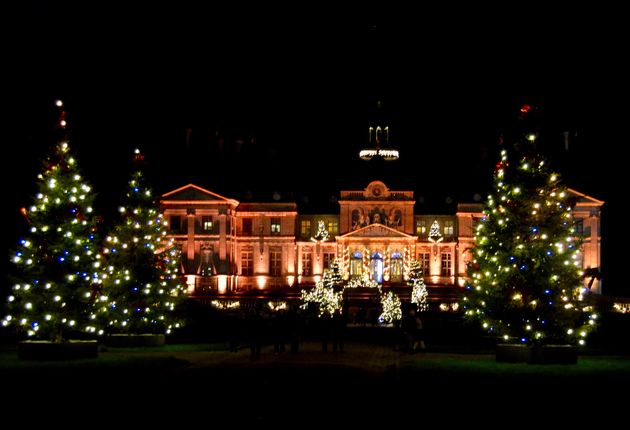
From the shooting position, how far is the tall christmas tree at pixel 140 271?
3528cm

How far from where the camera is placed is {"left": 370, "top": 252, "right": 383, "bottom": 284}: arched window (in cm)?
7731

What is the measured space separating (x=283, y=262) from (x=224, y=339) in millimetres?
40342

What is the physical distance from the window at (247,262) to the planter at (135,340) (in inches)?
1732

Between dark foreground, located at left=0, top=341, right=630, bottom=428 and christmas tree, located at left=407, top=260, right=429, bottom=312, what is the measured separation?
3336 centimetres

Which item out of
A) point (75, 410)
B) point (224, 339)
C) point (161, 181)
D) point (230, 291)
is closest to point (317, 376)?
point (75, 410)

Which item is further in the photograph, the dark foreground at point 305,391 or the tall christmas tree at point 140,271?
the tall christmas tree at point 140,271

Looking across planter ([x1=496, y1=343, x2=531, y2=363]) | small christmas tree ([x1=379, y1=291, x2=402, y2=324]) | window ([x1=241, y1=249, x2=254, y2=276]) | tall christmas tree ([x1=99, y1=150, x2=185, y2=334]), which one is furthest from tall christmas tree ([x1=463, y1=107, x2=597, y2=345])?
window ([x1=241, y1=249, x2=254, y2=276])

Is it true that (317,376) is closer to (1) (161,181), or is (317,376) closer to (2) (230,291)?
(2) (230,291)

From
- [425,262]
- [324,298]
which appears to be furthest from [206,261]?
[324,298]

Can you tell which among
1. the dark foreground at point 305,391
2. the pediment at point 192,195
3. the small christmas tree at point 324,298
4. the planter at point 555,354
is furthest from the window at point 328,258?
the planter at point 555,354

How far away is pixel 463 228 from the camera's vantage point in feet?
257

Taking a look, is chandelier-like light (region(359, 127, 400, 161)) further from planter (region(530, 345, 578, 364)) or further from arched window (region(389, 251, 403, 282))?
planter (region(530, 345, 578, 364))

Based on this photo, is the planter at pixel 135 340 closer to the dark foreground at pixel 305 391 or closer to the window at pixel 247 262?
the dark foreground at pixel 305 391

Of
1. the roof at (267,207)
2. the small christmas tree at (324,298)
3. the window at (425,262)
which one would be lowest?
the small christmas tree at (324,298)
